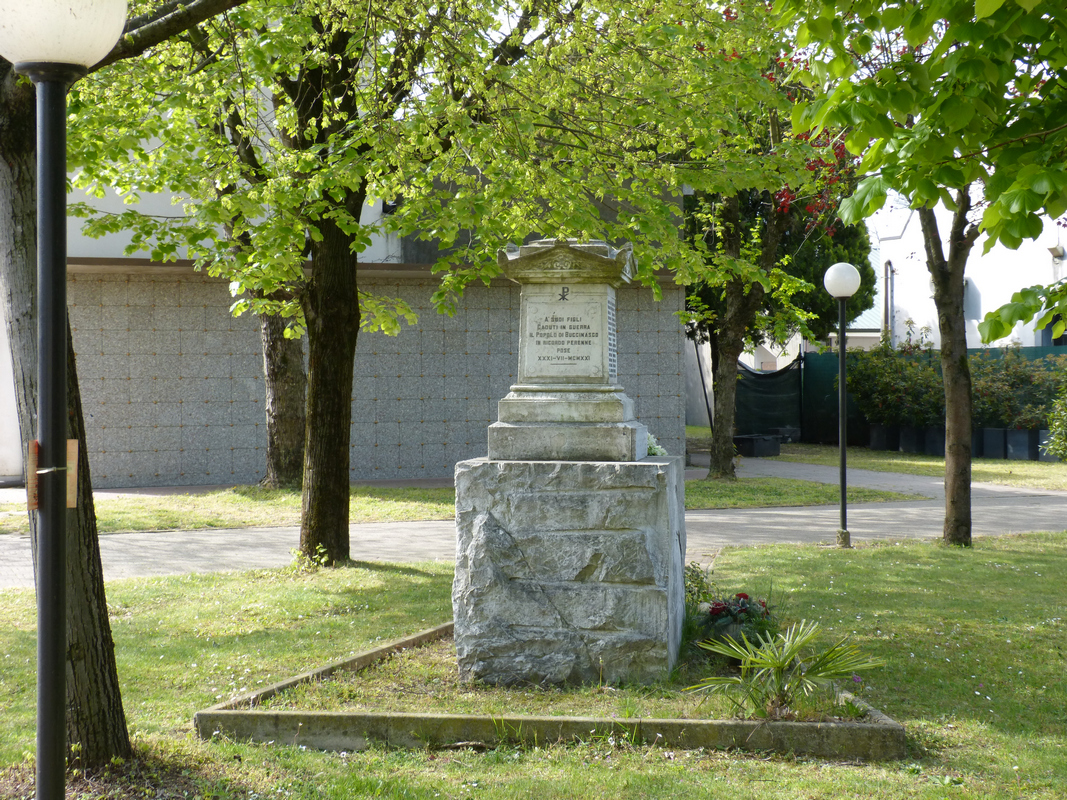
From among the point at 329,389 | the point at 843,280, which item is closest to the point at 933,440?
the point at 843,280

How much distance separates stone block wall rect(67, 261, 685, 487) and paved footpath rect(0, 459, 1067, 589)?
7.36 ft

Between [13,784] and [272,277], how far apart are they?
4493mm

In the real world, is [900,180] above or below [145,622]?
above

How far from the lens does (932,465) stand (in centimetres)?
1981

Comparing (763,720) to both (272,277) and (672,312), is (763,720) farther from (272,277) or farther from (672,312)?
(672,312)

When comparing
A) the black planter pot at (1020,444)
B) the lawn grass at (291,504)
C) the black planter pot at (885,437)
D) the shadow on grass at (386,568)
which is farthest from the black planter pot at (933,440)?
the shadow on grass at (386,568)

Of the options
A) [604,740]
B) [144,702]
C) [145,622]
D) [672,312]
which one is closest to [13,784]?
[144,702]

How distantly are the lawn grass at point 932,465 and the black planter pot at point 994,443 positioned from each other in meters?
0.55

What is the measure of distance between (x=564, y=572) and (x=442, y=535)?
5867 millimetres

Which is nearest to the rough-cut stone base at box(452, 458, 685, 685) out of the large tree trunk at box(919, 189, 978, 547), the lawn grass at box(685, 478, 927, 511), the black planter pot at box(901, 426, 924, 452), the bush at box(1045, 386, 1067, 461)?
the large tree trunk at box(919, 189, 978, 547)

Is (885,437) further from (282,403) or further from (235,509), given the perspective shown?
(235,509)

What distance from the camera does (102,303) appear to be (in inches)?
615

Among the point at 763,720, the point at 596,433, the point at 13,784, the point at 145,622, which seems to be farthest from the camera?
the point at 145,622

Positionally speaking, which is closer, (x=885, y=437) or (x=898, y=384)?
(x=898, y=384)
